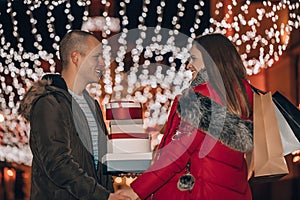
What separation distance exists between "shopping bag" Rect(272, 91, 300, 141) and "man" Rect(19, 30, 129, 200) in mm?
837

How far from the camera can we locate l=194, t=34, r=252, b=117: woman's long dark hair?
9.58ft

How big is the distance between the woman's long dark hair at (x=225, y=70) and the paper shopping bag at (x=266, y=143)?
72 mm

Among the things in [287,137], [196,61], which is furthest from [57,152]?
[287,137]

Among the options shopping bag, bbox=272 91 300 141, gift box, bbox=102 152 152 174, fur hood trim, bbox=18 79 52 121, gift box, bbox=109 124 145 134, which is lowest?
gift box, bbox=102 152 152 174

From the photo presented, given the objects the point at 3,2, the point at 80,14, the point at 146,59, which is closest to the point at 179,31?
the point at 146,59

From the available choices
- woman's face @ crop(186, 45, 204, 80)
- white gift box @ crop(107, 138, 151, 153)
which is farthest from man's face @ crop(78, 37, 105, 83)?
woman's face @ crop(186, 45, 204, 80)

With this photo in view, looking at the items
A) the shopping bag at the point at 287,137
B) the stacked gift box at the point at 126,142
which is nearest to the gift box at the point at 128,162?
the stacked gift box at the point at 126,142

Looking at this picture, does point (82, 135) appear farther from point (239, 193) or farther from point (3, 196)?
point (3, 196)

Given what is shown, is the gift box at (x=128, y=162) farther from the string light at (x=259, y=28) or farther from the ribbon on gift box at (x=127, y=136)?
the string light at (x=259, y=28)

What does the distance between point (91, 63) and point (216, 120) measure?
66 cm

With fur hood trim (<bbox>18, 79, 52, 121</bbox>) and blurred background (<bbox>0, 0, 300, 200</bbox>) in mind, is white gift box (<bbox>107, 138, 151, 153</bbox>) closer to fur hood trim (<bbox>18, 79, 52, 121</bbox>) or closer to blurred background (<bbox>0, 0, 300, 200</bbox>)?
fur hood trim (<bbox>18, 79, 52, 121</bbox>)

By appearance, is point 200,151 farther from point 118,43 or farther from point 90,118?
point 118,43

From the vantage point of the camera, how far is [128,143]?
3.14 metres

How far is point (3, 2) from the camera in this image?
19.3 feet
